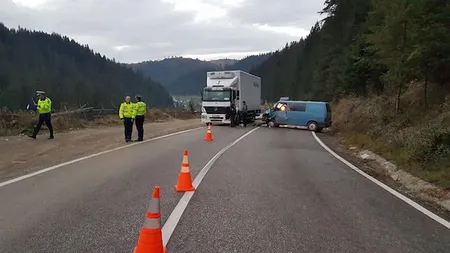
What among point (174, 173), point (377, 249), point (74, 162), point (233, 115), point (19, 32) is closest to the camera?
point (377, 249)

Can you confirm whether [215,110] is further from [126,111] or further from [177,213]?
[177,213]

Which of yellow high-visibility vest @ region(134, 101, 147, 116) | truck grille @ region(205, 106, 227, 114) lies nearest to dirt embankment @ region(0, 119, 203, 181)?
yellow high-visibility vest @ region(134, 101, 147, 116)

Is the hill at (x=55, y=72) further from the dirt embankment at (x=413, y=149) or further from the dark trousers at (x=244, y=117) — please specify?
the dirt embankment at (x=413, y=149)

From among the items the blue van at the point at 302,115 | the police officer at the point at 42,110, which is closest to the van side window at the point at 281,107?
the blue van at the point at 302,115

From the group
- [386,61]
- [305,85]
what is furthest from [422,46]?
[305,85]

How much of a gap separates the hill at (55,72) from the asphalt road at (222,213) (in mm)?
102754

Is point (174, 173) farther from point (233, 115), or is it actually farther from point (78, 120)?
point (233, 115)

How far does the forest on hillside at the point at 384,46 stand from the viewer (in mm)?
17734

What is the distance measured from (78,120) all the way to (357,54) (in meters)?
23.3

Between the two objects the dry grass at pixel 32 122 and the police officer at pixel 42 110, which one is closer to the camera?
the police officer at pixel 42 110

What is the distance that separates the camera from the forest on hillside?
1773 centimetres

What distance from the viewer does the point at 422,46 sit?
688 inches

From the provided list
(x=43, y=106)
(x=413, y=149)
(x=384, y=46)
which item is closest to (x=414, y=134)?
(x=413, y=149)

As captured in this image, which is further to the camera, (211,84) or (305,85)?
(305,85)
